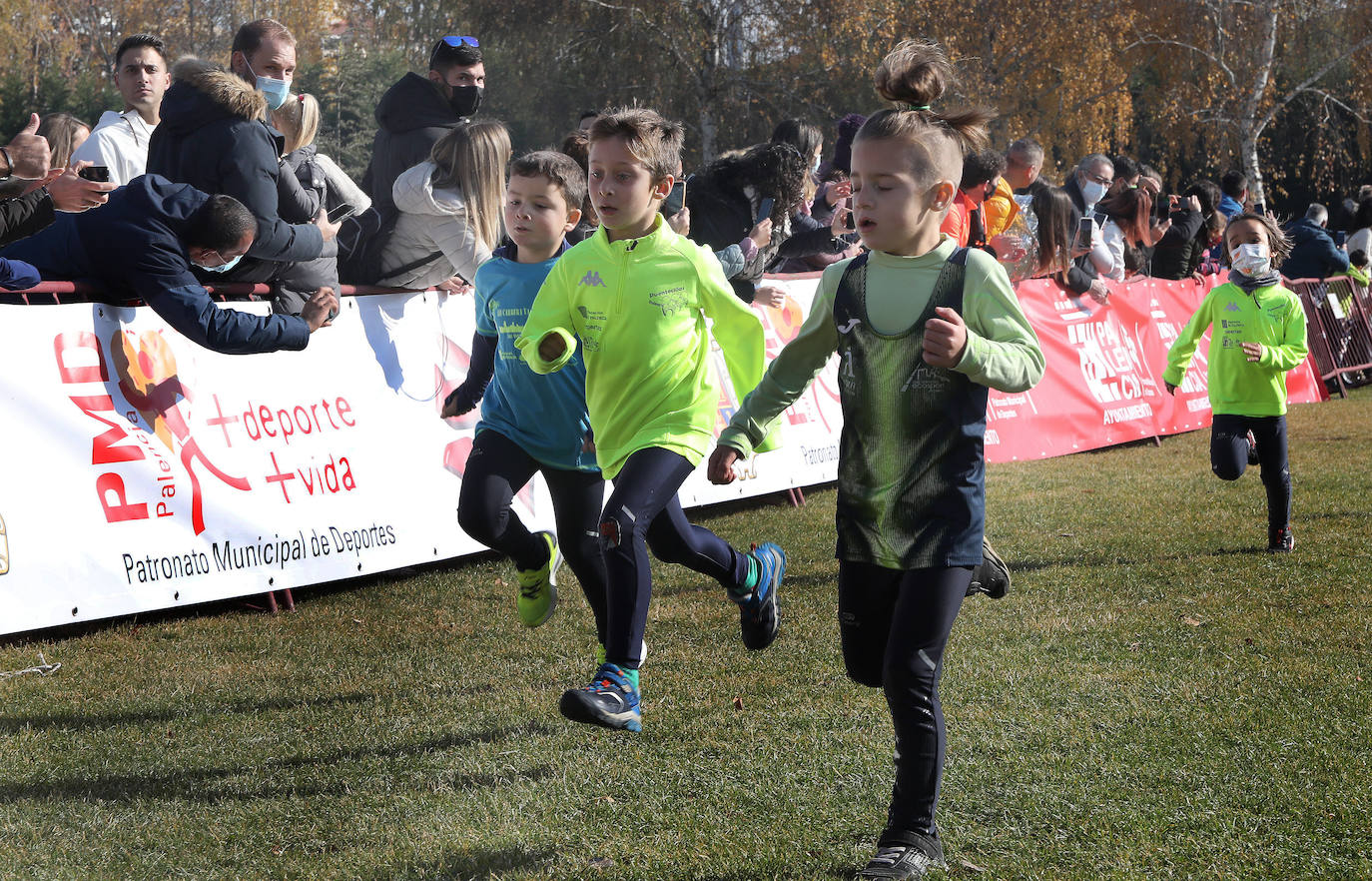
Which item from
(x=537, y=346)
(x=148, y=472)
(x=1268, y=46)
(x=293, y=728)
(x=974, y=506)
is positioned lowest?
(x=293, y=728)

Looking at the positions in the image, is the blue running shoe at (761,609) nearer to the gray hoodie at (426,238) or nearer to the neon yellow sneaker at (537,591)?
the neon yellow sneaker at (537,591)

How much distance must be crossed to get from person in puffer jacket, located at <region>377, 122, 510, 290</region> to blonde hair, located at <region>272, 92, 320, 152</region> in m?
0.56

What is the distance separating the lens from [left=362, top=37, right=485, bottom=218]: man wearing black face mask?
8.07m

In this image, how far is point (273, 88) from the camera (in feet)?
24.7

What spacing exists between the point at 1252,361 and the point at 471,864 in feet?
18.7

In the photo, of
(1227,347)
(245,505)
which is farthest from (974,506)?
(1227,347)

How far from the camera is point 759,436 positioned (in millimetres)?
3854

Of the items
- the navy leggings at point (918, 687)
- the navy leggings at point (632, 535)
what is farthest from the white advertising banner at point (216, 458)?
the navy leggings at point (918, 687)

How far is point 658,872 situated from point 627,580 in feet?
3.65

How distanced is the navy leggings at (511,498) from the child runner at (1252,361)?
438 cm

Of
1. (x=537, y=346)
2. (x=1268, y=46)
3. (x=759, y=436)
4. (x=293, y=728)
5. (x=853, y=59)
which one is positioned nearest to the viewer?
(x=759, y=436)

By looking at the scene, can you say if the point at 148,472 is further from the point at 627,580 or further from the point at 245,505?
the point at 627,580

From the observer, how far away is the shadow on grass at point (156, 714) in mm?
4965

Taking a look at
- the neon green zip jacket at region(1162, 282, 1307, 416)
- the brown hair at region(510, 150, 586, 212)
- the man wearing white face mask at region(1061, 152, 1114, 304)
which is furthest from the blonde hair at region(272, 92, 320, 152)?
Answer: the man wearing white face mask at region(1061, 152, 1114, 304)
